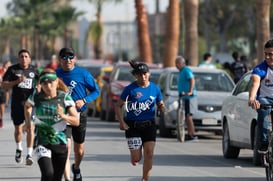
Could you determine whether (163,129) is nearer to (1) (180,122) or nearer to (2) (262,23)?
(1) (180,122)

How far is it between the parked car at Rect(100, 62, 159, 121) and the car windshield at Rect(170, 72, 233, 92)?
5209 mm

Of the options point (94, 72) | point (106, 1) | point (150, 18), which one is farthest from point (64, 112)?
point (150, 18)

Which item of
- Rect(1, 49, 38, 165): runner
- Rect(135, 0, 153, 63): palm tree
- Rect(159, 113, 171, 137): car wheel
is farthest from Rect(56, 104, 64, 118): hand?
Rect(135, 0, 153, 63): palm tree

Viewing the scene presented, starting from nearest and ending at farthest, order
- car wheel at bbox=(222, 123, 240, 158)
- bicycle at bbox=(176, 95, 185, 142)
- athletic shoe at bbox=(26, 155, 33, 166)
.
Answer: athletic shoe at bbox=(26, 155, 33, 166)
car wheel at bbox=(222, 123, 240, 158)
bicycle at bbox=(176, 95, 185, 142)

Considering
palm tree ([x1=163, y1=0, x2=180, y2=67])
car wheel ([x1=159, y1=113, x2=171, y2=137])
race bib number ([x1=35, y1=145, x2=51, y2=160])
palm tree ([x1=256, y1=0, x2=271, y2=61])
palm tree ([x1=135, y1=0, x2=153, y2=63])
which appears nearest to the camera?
race bib number ([x1=35, y1=145, x2=51, y2=160])

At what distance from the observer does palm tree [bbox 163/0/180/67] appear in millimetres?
39938

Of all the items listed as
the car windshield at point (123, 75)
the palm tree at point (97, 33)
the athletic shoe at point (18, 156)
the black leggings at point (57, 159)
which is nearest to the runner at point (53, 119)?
the black leggings at point (57, 159)

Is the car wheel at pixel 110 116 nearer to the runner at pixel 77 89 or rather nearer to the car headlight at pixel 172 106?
the car headlight at pixel 172 106

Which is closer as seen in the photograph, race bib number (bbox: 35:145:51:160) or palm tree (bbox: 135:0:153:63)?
race bib number (bbox: 35:145:51:160)

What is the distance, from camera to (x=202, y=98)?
2378cm

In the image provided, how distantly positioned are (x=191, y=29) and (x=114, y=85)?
25.1ft

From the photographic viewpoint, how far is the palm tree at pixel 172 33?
39.9 metres

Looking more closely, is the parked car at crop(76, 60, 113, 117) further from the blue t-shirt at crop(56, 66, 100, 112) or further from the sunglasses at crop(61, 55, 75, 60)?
the sunglasses at crop(61, 55, 75, 60)

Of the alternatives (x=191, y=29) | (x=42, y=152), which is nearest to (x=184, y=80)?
(x=42, y=152)
